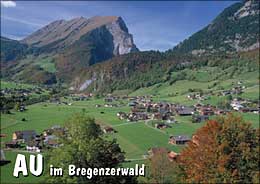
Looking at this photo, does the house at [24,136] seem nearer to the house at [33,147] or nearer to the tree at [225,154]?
the house at [33,147]

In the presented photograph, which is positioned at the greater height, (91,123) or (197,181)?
(91,123)

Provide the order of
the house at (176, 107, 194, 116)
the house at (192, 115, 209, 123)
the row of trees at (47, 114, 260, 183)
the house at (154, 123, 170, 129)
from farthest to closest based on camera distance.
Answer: the house at (176, 107, 194, 116)
the house at (192, 115, 209, 123)
the house at (154, 123, 170, 129)
the row of trees at (47, 114, 260, 183)

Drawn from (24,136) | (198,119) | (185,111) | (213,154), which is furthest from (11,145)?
(185,111)

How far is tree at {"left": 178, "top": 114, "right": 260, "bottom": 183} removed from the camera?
75.7ft

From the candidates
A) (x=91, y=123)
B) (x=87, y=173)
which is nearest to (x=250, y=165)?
(x=87, y=173)

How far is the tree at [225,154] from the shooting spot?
23078 millimetres

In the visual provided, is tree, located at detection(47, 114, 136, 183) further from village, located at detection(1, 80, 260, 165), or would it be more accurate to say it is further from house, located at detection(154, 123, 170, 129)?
house, located at detection(154, 123, 170, 129)

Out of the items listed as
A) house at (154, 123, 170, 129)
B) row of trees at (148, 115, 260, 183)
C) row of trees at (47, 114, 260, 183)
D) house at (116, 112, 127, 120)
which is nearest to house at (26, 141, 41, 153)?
house at (154, 123, 170, 129)

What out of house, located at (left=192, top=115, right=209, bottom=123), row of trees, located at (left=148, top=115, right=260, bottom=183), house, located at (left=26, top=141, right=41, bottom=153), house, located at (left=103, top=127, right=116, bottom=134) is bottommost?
house, located at (left=26, top=141, right=41, bottom=153)

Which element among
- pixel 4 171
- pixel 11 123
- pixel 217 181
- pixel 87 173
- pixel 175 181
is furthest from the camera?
pixel 11 123

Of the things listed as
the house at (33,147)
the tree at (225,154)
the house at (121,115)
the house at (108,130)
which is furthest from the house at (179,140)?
the tree at (225,154)

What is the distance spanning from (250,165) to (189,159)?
3890 millimetres

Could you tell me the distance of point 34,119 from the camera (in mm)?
98188

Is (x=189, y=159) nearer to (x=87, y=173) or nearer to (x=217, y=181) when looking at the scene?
(x=217, y=181)
